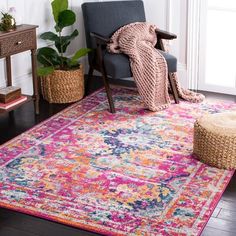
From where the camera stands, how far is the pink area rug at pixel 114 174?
2895mm

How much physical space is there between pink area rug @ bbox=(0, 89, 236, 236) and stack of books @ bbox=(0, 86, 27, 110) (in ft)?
0.84

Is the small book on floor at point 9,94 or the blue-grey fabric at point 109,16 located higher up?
the blue-grey fabric at point 109,16

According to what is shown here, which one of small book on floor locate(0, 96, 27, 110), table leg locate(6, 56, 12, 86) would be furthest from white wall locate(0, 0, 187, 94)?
small book on floor locate(0, 96, 27, 110)

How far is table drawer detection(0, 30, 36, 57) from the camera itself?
13.0ft

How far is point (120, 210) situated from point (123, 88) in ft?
7.76

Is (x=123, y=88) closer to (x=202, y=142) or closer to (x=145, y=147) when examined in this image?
Answer: (x=145, y=147)

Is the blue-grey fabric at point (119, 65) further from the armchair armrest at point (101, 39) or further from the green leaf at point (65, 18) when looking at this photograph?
the green leaf at point (65, 18)

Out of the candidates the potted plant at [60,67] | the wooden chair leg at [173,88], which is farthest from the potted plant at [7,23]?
the wooden chair leg at [173,88]

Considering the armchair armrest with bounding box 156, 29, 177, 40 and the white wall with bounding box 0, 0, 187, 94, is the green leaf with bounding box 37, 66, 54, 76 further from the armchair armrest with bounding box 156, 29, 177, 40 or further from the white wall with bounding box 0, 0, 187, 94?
the armchair armrest with bounding box 156, 29, 177, 40

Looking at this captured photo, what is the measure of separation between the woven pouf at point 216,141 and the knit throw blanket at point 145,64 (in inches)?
39.7

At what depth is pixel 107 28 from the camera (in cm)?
487

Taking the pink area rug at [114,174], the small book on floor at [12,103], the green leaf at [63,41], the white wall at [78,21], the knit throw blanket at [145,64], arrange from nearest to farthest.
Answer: the pink area rug at [114,174] < the small book on floor at [12,103] < the knit throw blanket at [145,64] < the white wall at [78,21] < the green leaf at [63,41]

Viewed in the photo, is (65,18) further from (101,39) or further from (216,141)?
(216,141)

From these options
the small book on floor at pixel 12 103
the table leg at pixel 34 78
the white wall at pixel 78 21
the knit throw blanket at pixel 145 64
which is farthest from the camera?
the white wall at pixel 78 21
